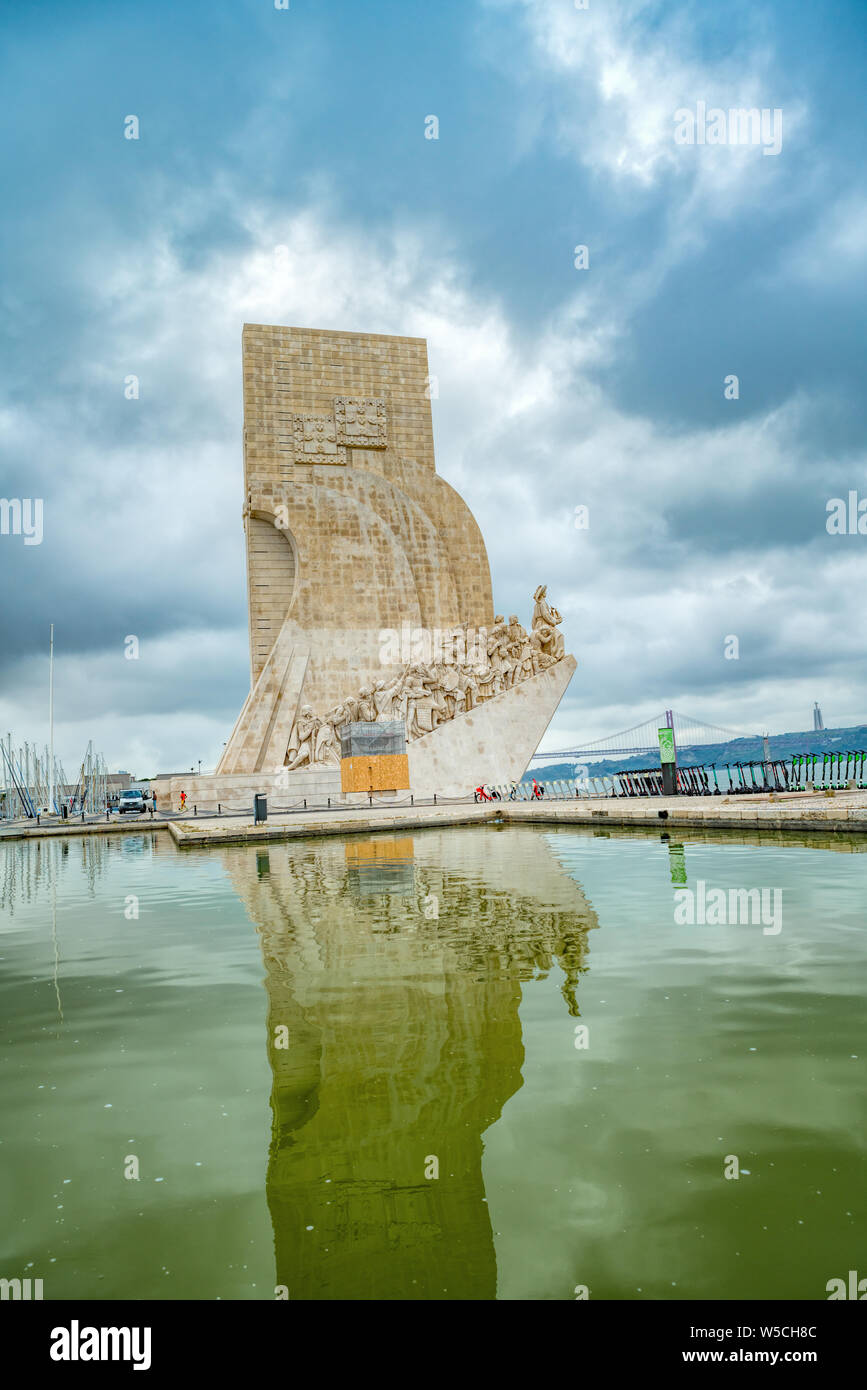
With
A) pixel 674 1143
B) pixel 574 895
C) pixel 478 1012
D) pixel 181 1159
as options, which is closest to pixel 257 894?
pixel 574 895

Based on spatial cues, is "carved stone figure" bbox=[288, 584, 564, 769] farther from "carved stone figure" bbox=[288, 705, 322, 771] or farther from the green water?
the green water

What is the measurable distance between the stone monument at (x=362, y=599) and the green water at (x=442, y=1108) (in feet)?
48.0

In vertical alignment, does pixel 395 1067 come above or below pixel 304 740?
below

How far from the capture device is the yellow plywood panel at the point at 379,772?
18.4 meters

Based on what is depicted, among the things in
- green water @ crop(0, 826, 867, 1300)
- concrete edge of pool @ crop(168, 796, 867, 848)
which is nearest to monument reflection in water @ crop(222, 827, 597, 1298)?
green water @ crop(0, 826, 867, 1300)

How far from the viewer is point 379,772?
60.3 feet

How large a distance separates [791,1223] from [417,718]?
18.0 m

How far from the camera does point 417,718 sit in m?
19.7

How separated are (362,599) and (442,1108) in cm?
1977

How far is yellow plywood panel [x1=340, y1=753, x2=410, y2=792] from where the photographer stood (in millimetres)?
18406

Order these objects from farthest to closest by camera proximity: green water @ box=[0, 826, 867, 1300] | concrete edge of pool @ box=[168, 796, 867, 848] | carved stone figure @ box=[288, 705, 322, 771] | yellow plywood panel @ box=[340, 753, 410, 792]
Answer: carved stone figure @ box=[288, 705, 322, 771], yellow plywood panel @ box=[340, 753, 410, 792], concrete edge of pool @ box=[168, 796, 867, 848], green water @ box=[0, 826, 867, 1300]

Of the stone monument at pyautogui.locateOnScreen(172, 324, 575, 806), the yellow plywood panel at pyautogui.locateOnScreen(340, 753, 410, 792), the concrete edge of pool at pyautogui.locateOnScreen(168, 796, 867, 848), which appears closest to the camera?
the concrete edge of pool at pyautogui.locateOnScreen(168, 796, 867, 848)

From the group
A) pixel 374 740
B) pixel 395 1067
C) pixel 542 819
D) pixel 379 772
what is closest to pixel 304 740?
pixel 374 740

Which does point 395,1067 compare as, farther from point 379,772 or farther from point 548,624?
point 548,624
